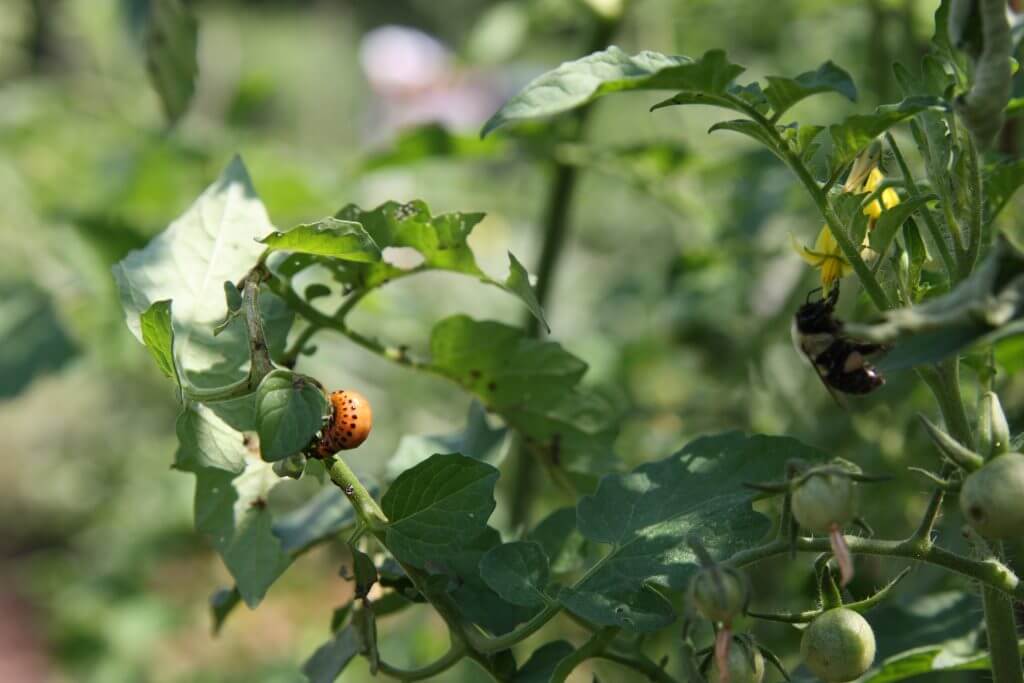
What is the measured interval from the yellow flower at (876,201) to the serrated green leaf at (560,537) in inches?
9.3

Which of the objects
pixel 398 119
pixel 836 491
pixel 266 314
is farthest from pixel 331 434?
pixel 398 119

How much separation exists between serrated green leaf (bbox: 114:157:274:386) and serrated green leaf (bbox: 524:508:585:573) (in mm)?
198

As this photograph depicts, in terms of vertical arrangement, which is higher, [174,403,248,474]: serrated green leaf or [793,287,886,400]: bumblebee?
[793,287,886,400]: bumblebee

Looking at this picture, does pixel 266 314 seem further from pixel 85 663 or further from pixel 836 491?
pixel 85 663

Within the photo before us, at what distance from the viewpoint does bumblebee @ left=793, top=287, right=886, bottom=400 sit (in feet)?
1.65

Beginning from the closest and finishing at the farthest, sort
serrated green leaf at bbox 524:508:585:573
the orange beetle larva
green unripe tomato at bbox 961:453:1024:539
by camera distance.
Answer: green unripe tomato at bbox 961:453:1024:539 → the orange beetle larva → serrated green leaf at bbox 524:508:585:573

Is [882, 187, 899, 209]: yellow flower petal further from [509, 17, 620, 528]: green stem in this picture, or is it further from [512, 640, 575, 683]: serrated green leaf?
[509, 17, 620, 528]: green stem

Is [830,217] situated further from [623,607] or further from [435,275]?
[435,275]

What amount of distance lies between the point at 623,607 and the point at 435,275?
1735 millimetres

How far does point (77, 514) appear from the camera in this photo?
3.44 metres

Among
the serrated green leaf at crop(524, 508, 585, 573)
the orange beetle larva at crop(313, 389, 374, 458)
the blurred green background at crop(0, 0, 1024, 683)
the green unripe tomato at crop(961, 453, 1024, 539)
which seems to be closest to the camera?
the green unripe tomato at crop(961, 453, 1024, 539)

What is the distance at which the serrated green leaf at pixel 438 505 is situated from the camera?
546 mm

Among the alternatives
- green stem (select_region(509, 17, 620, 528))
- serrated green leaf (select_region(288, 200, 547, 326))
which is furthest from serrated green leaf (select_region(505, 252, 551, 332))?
green stem (select_region(509, 17, 620, 528))

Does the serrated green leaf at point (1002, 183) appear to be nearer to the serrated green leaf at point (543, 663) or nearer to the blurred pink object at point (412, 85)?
the serrated green leaf at point (543, 663)
